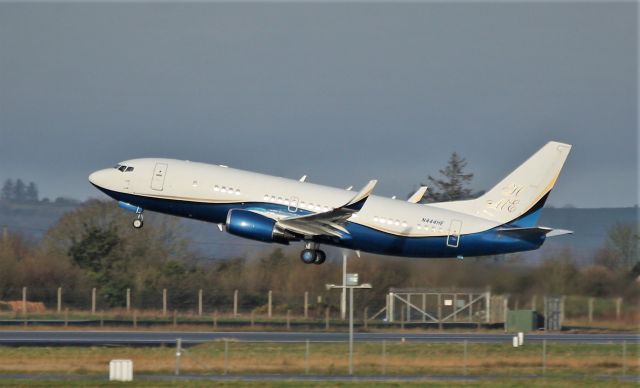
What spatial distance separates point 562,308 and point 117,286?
26990 mm

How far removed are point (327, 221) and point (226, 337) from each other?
7174 millimetres

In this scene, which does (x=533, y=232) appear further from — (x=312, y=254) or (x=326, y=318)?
(x=326, y=318)

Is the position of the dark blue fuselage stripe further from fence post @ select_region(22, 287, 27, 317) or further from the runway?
fence post @ select_region(22, 287, 27, 317)

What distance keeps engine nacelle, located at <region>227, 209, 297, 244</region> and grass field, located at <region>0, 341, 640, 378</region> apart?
6221mm

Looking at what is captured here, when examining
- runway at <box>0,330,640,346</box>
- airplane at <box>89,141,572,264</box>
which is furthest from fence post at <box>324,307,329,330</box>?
airplane at <box>89,141,572,264</box>

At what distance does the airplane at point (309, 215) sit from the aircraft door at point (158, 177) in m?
0.05

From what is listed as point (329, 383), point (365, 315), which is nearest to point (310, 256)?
point (365, 315)

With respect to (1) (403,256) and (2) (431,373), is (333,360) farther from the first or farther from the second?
(1) (403,256)

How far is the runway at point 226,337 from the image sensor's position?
171ft

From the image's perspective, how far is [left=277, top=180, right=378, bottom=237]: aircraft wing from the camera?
5361 centimetres

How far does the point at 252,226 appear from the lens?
182 feet

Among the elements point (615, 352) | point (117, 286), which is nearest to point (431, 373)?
point (615, 352)

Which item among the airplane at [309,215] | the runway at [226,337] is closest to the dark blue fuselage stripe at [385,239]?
the airplane at [309,215]

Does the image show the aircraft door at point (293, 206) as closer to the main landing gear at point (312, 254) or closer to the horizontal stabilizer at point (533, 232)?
the main landing gear at point (312, 254)
